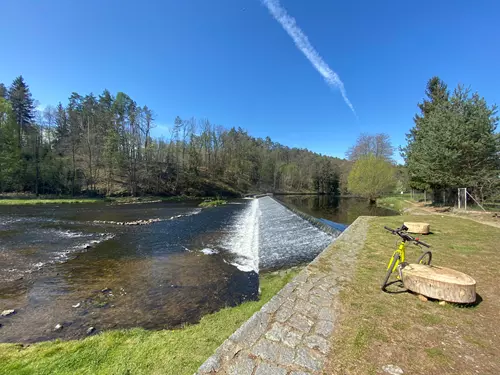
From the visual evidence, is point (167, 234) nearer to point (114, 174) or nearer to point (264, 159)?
point (114, 174)

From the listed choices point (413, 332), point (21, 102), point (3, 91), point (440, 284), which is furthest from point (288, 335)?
point (3, 91)

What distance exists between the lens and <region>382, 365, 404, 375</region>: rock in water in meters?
2.64

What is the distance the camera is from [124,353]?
11.9 feet

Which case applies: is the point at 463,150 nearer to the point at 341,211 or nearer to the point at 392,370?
the point at 341,211

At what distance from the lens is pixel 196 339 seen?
3982 mm

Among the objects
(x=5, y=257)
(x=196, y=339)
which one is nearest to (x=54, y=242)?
(x=5, y=257)

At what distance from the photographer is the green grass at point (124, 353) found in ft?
10.6

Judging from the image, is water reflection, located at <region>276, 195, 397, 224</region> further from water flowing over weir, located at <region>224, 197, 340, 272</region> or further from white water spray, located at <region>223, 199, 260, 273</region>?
white water spray, located at <region>223, 199, 260, 273</region>

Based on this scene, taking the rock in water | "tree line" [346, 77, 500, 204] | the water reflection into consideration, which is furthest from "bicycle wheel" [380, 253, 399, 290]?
"tree line" [346, 77, 500, 204]

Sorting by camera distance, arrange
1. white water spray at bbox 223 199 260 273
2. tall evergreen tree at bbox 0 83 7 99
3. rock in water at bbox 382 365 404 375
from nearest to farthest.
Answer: rock in water at bbox 382 365 404 375
white water spray at bbox 223 199 260 273
tall evergreen tree at bbox 0 83 7 99

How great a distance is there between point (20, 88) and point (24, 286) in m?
63.5

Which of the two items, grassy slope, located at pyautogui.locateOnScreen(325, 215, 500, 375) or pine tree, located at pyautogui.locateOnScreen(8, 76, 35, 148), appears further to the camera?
pine tree, located at pyautogui.locateOnScreen(8, 76, 35, 148)

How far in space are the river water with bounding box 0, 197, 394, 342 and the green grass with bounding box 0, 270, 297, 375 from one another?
915mm

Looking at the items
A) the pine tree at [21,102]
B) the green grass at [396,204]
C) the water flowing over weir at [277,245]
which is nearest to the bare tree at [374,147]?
the green grass at [396,204]
